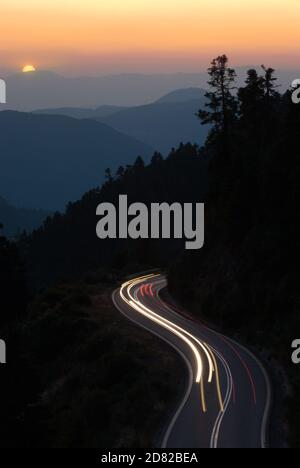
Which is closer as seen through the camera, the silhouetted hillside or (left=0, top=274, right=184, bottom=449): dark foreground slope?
(left=0, top=274, right=184, bottom=449): dark foreground slope

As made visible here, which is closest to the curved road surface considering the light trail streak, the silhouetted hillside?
the light trail streak

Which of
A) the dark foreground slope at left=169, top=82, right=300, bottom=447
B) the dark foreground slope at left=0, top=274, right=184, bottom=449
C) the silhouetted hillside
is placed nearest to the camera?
the dark foreground slope at left=0, top=274, right=184, bottom=449

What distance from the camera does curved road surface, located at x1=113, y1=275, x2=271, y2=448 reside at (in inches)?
1323

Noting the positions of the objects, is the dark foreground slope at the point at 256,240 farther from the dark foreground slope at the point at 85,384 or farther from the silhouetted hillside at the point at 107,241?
the silhouetted hillside at the point at 107,241

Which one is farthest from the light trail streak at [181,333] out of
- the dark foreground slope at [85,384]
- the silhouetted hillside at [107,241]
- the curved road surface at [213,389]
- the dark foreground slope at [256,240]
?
the silhouetted hillside at [107,241]

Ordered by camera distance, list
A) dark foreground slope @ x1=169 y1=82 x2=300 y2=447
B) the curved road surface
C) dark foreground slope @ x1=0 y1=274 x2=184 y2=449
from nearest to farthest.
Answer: the curved road surface
dark foreground slope @ x1=0 y1=274 x2=184 y2=449
dark foreground slope @ x1=169 y1=82 x2=300 y2=447

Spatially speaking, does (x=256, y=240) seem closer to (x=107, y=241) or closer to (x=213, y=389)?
(x=213, y=389)

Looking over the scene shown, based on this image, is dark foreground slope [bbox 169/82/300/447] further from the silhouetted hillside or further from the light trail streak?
the silhouetted hillside

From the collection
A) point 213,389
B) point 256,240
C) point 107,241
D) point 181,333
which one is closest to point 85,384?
point 213,389

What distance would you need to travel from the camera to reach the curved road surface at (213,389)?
33594 millimetres

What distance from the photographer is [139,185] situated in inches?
7657

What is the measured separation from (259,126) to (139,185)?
125490 millimetres
